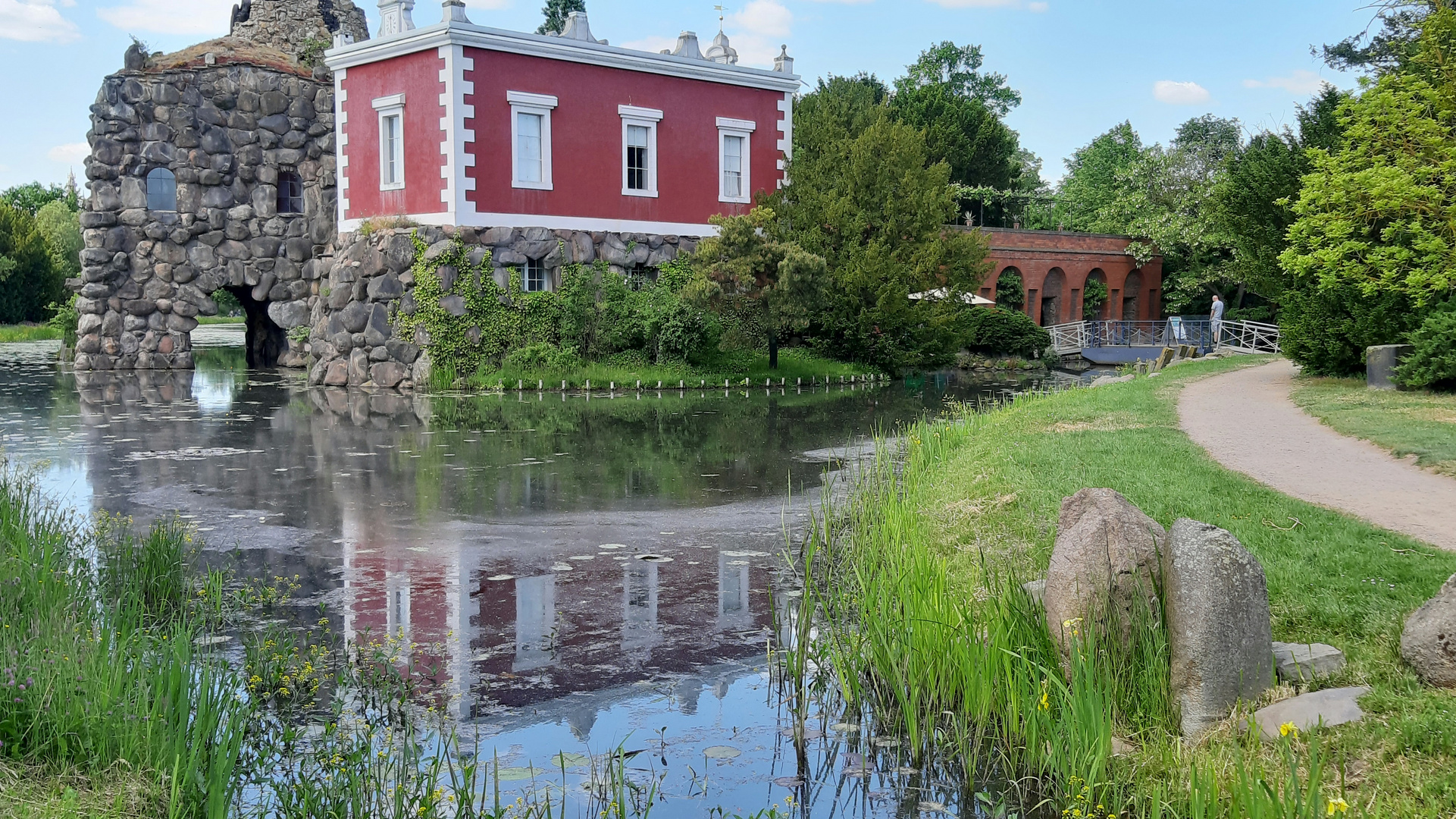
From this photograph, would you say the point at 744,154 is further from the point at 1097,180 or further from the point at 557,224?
the point at 1097,180

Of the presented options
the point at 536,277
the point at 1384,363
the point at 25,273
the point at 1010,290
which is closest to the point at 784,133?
the point at 536,277

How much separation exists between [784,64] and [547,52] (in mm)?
7124

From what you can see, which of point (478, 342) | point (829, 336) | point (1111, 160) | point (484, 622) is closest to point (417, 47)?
point (478, 342)

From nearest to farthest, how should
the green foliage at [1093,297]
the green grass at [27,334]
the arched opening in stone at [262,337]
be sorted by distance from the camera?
1. the arched opening in stone at [262,337]
2. the green foliage at [1093,297]
3. the green grass at [27,334]

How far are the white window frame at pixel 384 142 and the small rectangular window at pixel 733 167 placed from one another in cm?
802

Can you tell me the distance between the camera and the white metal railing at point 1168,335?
38.0m

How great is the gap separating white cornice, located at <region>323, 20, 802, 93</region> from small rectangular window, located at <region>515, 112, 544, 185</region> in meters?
1.48

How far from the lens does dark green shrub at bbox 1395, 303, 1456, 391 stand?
16.5 meters

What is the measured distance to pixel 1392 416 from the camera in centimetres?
1448

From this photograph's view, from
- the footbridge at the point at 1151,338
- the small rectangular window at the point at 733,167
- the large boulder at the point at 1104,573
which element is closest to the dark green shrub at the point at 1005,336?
the footbridge at the point at 1151,338

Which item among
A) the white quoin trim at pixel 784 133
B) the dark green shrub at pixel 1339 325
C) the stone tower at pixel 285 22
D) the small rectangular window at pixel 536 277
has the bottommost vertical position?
the dark green shrub at pixel 1339 325

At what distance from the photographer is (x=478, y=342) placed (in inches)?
1064

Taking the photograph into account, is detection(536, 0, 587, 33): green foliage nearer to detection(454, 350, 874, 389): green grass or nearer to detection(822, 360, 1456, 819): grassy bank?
detection(454, 350, 874, 389): green grass

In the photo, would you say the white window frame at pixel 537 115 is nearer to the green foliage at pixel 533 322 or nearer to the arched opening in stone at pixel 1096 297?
the green foliage at pixel 533 322
